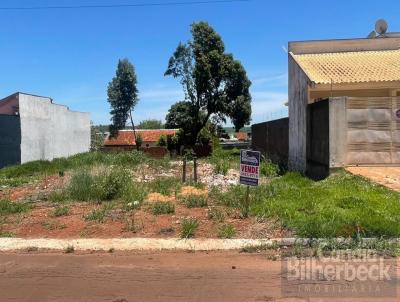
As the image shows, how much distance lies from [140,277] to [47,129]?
31730mm

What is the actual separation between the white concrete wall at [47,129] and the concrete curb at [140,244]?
23.4 meters

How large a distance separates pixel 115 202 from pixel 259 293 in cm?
637

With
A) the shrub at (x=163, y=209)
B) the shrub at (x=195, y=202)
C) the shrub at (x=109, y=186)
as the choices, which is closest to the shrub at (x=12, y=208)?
the shrub at (x=109, y=186)

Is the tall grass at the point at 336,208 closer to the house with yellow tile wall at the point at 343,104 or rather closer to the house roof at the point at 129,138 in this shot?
the house with yellow tile wall at the point at 343,104

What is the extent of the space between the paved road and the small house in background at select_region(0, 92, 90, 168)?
23.9 metres

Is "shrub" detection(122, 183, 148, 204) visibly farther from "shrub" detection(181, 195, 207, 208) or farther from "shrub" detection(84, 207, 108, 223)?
"shrub" detection(84, 207, 108, 223)

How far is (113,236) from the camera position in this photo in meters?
8.50

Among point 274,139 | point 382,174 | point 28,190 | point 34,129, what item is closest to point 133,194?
point 28,190

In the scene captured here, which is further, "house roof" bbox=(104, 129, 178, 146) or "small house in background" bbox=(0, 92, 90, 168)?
"house roof" bbox=(104, 129, 178, 146)

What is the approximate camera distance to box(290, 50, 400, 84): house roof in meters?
19.8

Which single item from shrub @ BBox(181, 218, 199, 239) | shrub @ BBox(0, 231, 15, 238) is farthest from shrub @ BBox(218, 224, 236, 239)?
shrub @ BBox(0, 231, 15, 238)

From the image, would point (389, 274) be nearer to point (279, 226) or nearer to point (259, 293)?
point (259, 293)

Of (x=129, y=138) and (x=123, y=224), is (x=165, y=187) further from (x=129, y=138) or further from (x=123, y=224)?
(x=129, y=138)

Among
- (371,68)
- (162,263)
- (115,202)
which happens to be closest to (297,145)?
(371,68)
